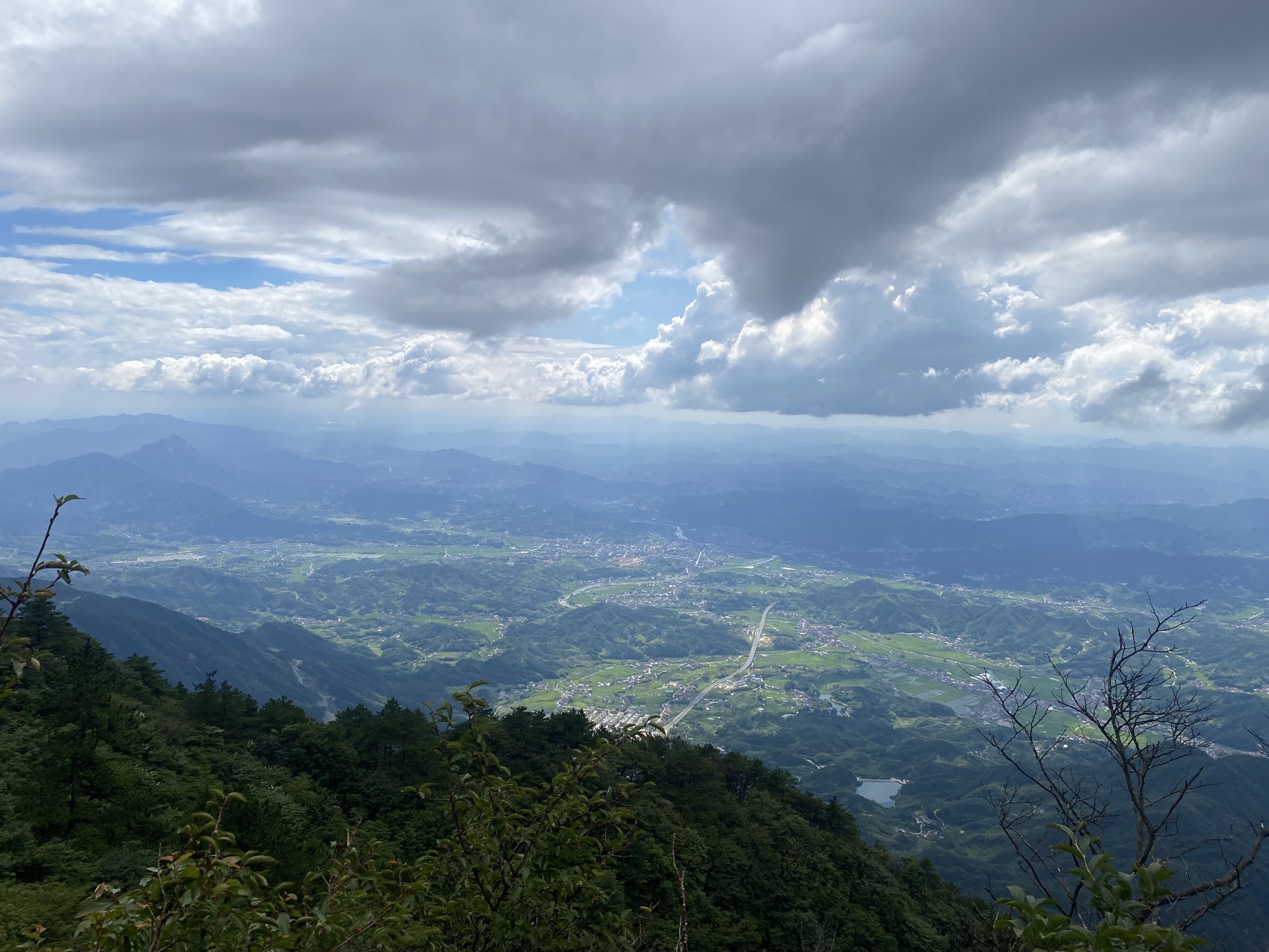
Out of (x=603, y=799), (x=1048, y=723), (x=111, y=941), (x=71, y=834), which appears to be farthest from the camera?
(x=1048, y=723)

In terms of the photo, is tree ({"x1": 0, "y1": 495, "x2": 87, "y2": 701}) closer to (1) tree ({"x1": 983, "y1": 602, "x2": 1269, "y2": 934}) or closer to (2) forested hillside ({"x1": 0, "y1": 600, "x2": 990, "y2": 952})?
(2) forested hillside ({"x1": 0, "y1": 600, "x2": 990, "y2": 952})

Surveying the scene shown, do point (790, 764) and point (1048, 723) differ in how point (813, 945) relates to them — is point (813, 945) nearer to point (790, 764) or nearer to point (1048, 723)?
point (790, 764)

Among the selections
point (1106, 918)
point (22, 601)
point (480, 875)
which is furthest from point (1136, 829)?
point (22, 601)

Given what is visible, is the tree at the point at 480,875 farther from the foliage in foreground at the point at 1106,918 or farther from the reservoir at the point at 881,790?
the reservoir at the point at 881,790

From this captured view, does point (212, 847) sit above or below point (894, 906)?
above

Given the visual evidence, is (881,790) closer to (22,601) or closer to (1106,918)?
(1106,918)

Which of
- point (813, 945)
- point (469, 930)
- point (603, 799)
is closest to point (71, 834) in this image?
point (469, 930)

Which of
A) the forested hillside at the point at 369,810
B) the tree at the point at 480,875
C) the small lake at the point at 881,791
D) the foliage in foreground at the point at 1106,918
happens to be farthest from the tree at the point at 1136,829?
the small lake at the point at 881,791
